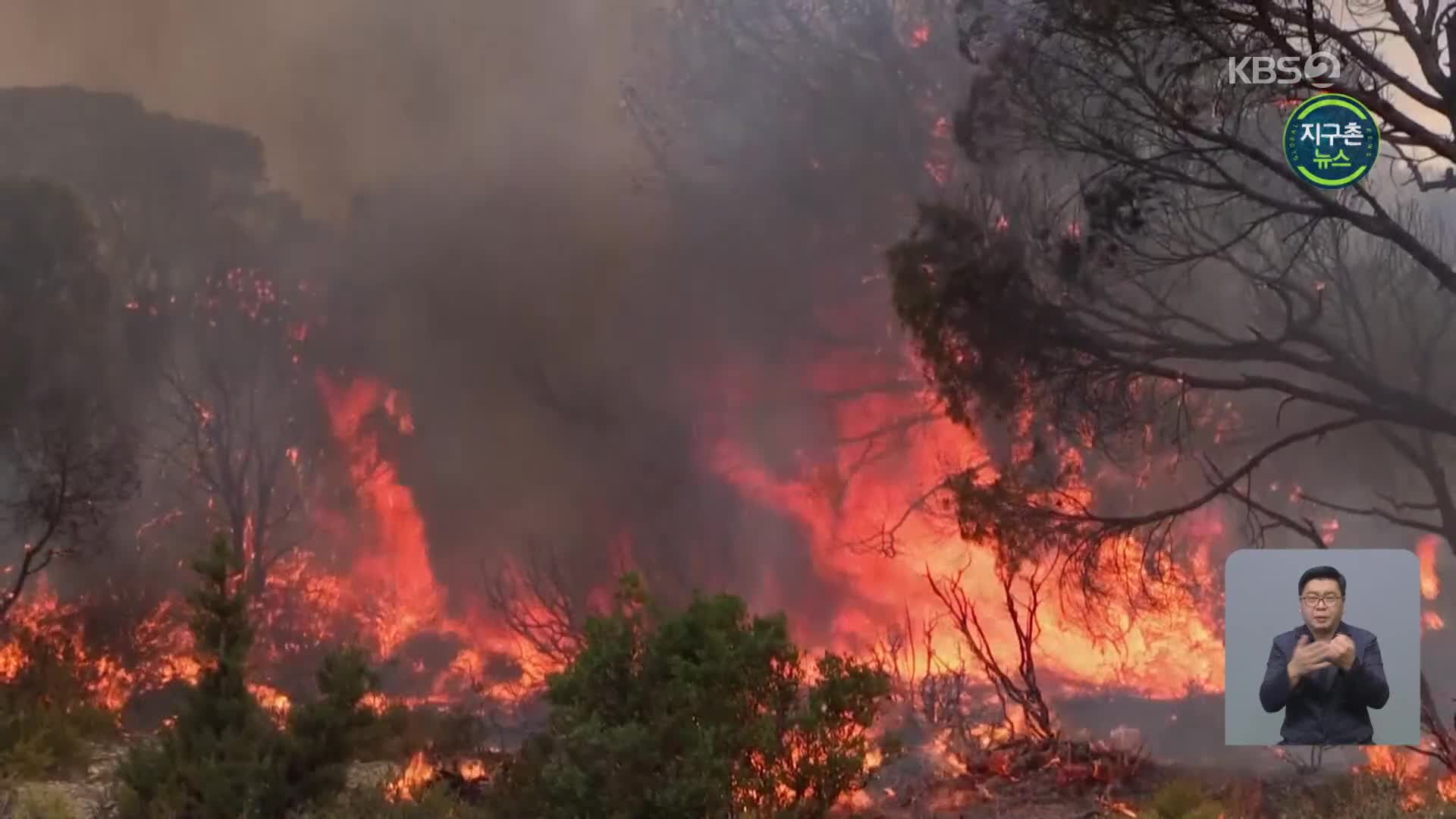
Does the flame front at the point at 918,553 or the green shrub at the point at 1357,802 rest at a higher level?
the flame front at the point at 918,553

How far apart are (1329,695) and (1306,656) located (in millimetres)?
291

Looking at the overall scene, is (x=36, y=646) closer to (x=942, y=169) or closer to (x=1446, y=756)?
(x=942, y=169)

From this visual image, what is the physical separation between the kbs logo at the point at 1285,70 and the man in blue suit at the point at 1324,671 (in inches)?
115

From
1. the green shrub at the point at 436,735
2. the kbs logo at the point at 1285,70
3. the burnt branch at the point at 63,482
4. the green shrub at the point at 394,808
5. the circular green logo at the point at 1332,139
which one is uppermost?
the kbs logo at the point at 1285,70

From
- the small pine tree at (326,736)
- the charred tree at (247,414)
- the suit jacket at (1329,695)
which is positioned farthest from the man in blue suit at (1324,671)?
the charred tree at (247,414)

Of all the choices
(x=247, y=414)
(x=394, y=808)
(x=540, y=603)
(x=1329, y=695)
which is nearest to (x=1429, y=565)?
(x=1329, y=695)

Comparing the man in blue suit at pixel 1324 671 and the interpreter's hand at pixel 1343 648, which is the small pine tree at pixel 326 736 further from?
the interpreter's hand at pixel 1343 648

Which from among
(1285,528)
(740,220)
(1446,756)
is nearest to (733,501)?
(740,220)

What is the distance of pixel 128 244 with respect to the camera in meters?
7.86

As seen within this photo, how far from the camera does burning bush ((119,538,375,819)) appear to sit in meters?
5.23

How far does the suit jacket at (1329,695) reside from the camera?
6277 mm

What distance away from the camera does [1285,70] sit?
632 cm

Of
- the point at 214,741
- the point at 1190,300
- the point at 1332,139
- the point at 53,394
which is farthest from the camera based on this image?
the point at 53,394

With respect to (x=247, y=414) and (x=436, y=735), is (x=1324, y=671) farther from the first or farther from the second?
(x=247, y=414)
